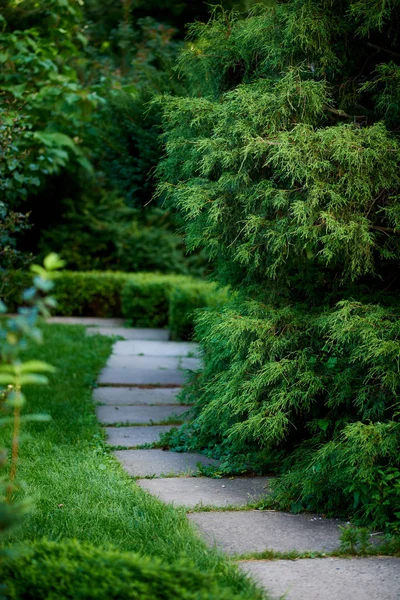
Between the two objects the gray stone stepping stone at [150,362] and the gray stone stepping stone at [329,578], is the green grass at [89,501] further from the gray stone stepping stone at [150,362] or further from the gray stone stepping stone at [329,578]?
the gray stone stepping stone at [150,362]

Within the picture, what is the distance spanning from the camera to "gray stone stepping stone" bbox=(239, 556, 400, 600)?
2824mm

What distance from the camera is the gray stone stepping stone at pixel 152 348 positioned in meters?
9.09

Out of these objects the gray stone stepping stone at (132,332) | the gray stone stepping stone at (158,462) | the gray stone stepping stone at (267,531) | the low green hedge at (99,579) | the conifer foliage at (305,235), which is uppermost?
the conifer foliage at (305,235)

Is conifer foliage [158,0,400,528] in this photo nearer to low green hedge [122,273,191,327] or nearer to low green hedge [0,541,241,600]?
low green hedge [0,541,241,600]

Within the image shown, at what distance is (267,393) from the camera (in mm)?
4227

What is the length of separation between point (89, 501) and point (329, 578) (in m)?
1.34

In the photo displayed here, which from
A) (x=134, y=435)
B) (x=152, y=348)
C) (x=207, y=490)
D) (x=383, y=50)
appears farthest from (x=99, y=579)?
(x=152, y=348)

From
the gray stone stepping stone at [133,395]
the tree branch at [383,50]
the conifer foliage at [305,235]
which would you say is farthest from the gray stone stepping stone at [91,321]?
the tree branch at [383,50]

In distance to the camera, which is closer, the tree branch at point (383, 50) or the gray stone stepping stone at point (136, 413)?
the tree branch at point (383, 50)

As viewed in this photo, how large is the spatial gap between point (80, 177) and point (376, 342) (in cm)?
1176

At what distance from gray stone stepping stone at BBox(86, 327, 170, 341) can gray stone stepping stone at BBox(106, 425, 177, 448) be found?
184 inches

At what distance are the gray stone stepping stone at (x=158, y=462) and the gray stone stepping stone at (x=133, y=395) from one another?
1.48 meters

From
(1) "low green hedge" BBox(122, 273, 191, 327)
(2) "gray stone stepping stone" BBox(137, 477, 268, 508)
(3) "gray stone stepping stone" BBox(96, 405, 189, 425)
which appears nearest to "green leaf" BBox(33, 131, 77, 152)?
(3) "gray stone stepping stone" BBox(96, 405, 189, 425)

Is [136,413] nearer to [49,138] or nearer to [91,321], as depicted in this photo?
[49,138]
